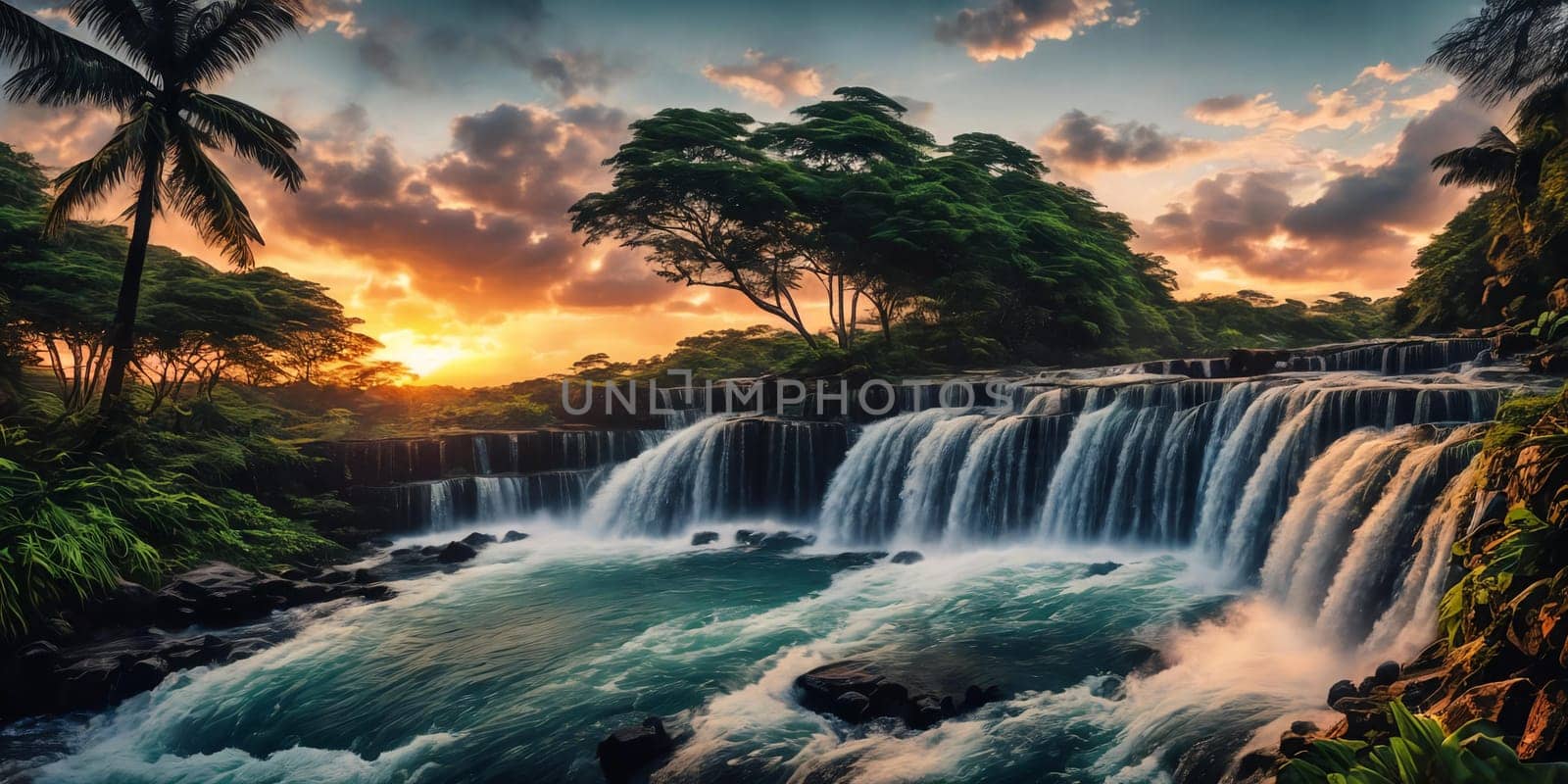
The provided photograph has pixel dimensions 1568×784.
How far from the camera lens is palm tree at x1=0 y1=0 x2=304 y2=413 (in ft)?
40.8

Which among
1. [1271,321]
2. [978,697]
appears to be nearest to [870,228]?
[978,697]

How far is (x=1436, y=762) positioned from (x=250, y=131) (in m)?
19.1

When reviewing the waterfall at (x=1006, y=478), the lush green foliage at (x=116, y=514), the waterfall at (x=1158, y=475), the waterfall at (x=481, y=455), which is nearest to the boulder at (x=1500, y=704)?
the waterfall at (x=1158, y=475)

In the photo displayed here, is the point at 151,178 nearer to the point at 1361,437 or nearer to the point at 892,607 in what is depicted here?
the point at 892,607

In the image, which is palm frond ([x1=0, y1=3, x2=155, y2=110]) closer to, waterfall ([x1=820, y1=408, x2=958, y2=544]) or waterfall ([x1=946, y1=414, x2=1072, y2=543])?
waterfall ([x1=820, y1=408, x2=958, y2=544])

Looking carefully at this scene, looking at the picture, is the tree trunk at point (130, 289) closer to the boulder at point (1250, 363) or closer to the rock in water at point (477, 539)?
the rock in water at point (477, 539)

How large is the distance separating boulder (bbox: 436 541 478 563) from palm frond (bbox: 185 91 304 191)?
8719mm

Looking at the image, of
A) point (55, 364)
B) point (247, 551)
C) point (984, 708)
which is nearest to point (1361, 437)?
point (984, 708)

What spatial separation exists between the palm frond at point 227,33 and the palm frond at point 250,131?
529 mm

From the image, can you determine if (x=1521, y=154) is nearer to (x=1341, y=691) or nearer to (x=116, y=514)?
(x=1341, y=691)

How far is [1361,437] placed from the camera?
1019 cm

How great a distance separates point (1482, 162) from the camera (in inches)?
744

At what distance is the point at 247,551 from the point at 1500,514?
1898cm

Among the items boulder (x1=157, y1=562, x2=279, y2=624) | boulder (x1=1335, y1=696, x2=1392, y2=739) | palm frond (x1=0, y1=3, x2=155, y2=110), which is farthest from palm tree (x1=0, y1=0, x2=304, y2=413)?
Result: boulder (x1=1335, y1=696, x2=1392, y2=739)
